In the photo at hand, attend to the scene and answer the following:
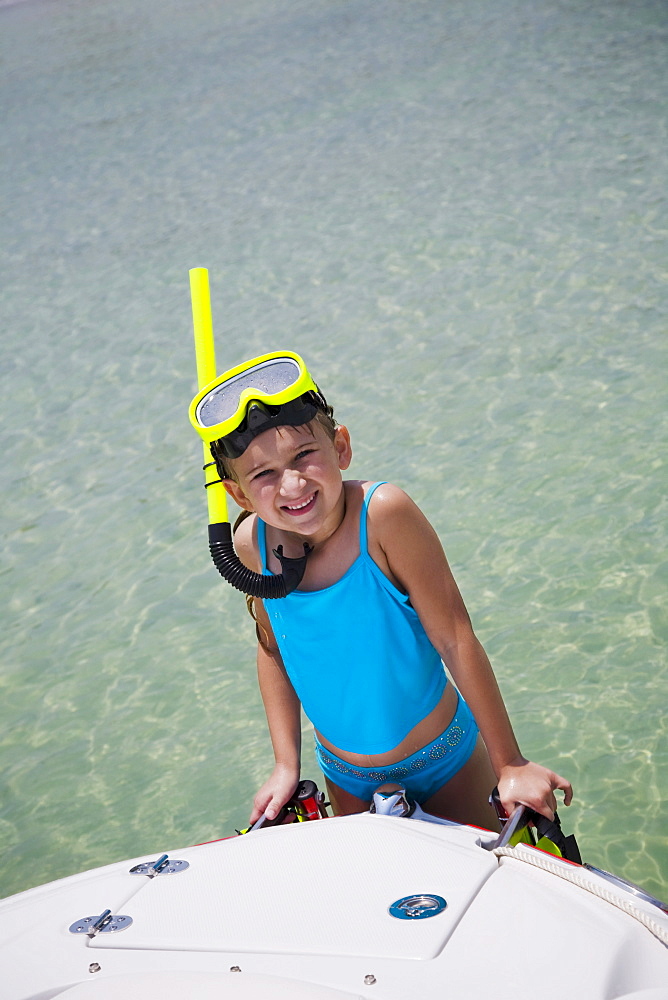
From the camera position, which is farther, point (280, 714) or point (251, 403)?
point (280, 714)

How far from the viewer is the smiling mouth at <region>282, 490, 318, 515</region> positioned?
5.15ft

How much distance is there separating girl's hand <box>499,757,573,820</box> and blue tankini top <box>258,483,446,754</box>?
0.22 meters

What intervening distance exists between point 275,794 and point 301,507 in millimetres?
517

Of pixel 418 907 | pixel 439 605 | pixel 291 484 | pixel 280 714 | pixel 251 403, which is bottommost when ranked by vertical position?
pixel 418 907

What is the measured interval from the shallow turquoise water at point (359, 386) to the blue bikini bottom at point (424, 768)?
1039 millimetres

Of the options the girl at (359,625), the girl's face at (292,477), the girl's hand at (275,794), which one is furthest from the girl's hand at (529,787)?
the girl's face at (292,477)

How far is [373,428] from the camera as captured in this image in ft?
16.3

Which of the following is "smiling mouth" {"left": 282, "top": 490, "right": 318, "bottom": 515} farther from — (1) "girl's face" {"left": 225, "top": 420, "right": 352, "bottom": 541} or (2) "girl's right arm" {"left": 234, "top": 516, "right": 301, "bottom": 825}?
(2) "girl's right arm" {"left": 234, "top": 516, "right": 301, "bottom": 825}

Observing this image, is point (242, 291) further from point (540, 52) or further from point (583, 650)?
point (540, 52)

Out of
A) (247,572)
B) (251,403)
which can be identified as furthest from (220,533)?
(251,403)

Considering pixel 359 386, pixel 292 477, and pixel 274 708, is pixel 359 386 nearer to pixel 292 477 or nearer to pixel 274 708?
pixel 274 708

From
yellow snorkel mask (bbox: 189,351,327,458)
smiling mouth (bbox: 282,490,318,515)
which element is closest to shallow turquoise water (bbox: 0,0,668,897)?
smiling mouth (bbox: 282,490,318,515)

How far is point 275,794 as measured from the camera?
5.66ft

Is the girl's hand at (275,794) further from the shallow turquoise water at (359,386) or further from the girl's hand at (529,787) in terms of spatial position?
the shallow turquoise water at (359,386)
